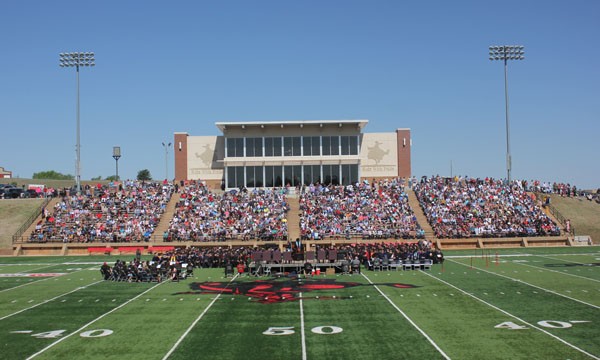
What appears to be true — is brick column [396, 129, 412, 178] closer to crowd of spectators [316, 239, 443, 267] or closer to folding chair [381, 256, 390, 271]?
crowd of spectators [316, 239, 443, 267]

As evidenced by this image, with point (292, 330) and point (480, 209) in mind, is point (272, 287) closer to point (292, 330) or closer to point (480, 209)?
point (292, 330)

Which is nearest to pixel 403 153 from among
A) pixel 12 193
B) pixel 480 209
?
pixel 480 209

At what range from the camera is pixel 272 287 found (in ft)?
86.7

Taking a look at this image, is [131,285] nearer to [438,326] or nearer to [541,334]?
[438,326]

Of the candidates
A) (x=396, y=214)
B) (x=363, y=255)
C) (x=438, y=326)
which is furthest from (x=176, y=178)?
(x=438, y=326)

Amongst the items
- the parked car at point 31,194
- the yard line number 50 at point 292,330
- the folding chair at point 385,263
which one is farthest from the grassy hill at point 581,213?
the parked car at point 31,194

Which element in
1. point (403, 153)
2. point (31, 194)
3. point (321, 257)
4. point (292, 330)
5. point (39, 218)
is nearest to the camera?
point (292, 330)

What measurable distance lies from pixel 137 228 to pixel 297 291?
2619 centimetres

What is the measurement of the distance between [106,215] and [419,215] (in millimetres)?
25429

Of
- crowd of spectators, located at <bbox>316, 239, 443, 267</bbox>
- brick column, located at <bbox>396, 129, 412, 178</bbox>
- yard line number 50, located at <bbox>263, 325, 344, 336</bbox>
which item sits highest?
brick column, located at <bbox>396, 129, 412, 178</bbox>

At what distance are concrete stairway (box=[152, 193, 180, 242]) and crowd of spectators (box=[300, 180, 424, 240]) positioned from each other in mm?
10694

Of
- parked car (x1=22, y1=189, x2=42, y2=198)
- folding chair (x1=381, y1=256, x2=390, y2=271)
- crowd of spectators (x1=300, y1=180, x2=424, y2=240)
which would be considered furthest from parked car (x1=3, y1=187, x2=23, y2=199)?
folding chair (x1=381, y1=256, x2=390, y2=271)

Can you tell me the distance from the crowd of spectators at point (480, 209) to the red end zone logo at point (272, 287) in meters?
20.8

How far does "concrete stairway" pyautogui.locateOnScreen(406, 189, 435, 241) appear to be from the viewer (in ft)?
153
